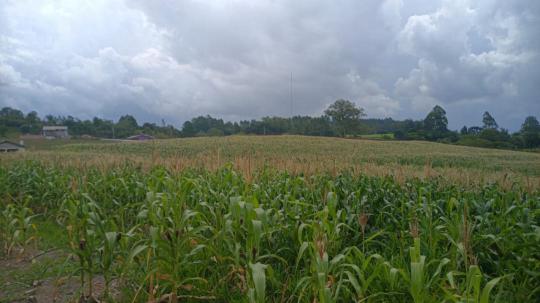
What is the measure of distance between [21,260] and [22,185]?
12.6 feet

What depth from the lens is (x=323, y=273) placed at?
1993 mm

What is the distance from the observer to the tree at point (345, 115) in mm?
64562

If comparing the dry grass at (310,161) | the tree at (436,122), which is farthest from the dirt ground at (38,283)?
the tree at (436,122)

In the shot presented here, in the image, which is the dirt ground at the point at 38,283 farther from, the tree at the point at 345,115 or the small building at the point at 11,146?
the tree at the point at 345,115

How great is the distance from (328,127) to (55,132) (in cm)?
4492

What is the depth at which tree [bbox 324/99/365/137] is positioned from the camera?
64562 mm

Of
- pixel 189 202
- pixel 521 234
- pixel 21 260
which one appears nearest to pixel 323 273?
pixel 521 234

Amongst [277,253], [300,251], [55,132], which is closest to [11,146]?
[55,132]

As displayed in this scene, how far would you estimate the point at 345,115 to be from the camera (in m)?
65.9

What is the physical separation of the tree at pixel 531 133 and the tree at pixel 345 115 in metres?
31.3

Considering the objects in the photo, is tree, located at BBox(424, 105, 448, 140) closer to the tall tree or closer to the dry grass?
the tall tree

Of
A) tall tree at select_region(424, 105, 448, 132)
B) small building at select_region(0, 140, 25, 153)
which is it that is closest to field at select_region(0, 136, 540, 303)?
small building at select_region(0, 140, 25, 153)

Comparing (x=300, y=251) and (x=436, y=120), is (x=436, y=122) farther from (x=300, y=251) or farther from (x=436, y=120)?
(x=300, y=251)

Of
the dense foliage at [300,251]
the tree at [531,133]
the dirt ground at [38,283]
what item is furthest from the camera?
the tree at [531,133]
